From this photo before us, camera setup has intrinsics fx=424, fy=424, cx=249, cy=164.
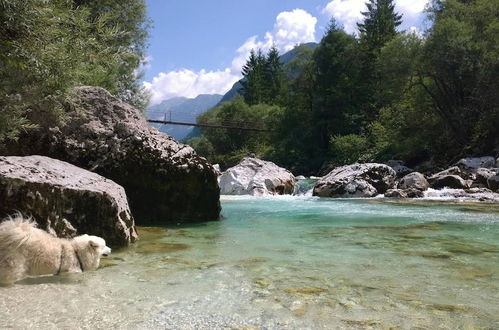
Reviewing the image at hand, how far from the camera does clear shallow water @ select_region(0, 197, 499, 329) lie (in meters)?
3.54

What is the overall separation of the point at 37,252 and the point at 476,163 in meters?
23.3

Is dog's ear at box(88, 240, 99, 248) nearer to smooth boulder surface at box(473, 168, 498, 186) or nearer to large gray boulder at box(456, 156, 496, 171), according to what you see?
smooth boulder surface at box(473, 168, 498, 186)

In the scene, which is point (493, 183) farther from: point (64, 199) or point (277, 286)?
point (64, 199)

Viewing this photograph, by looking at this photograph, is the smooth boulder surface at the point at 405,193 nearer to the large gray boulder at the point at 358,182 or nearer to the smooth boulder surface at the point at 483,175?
the large gray boulder at the point at 358,182

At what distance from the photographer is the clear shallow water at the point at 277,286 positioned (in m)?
3.54

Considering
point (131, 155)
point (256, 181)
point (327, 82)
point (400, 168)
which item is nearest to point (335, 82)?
point (327, 82)

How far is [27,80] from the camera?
648 cm

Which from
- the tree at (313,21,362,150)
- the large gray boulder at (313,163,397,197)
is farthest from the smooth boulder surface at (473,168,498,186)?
the tree at (313,21,362,150)

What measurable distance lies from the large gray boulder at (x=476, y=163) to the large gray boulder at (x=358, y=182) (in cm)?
412

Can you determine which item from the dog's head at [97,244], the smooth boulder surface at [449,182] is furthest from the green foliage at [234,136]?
the dog's head at [97,244]

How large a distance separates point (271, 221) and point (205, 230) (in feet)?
8.03

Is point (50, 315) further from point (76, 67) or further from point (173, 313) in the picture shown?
point (76, 67)

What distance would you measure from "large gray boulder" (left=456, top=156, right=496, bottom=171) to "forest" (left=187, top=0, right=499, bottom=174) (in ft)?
7.59

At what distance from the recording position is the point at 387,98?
123 feet
